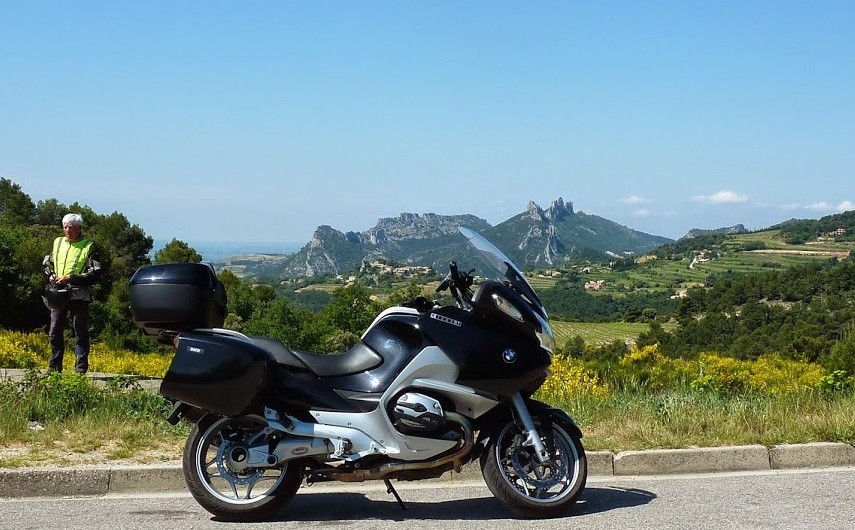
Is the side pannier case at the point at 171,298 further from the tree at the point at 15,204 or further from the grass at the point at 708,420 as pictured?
the tree at the point at 15,204

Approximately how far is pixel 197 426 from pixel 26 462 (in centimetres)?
167

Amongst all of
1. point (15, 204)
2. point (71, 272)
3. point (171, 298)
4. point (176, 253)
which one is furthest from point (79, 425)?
point (15, 204)

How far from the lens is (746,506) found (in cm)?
563

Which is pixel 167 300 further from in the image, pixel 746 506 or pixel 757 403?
pixel 757 403

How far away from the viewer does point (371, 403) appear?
538cm

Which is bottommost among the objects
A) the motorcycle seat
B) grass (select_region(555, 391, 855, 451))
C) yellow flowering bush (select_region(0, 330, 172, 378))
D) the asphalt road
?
yellow flowering bush (select_region(0, 330, 172, 378))

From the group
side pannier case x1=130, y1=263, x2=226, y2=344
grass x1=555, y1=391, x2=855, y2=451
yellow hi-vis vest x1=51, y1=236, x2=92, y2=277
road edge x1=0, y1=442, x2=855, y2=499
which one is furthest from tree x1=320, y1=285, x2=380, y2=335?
side pannier case x1=130, y1=263, x2=226, y2=344

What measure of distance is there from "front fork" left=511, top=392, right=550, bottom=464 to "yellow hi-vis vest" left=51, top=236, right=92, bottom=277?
6354 millimetres

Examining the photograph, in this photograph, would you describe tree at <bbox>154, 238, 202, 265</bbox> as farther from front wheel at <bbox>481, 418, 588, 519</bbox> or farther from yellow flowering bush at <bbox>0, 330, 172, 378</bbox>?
front wheel at <bbox>481, 418, 588, 519</bbox>

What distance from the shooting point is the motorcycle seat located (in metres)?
5.49

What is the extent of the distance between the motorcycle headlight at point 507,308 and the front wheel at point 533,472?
675 millimetres

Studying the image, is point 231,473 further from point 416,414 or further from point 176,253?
point 176,253

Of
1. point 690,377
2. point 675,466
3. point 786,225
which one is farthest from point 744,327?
point 786,225

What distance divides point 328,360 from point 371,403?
16.3 inches
